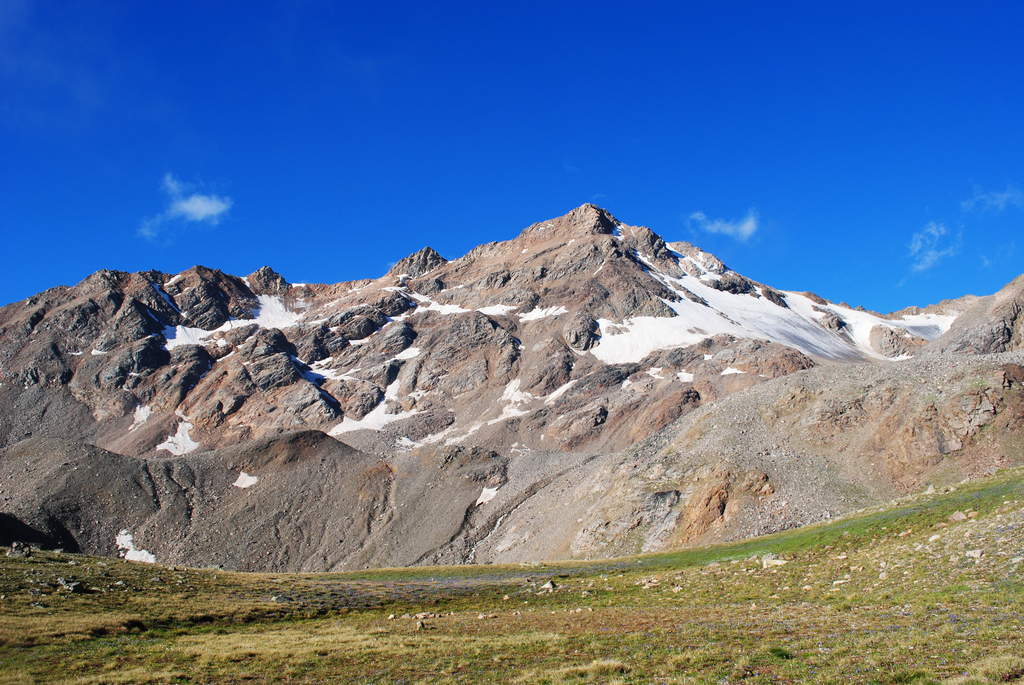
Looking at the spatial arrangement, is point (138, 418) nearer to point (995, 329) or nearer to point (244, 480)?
point (244, 480)

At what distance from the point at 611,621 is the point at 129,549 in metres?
105

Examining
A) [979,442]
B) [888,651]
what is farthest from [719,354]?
[888,651]

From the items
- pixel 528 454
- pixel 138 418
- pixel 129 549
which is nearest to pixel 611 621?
pixel 129 549

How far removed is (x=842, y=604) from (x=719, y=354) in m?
154

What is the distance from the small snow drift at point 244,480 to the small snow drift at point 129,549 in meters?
20.4

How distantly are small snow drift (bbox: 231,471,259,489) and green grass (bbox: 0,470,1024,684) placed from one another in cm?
7946

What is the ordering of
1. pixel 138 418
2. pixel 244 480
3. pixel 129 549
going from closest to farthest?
pixel 129 549
pixel 244 480
pixel 138 418

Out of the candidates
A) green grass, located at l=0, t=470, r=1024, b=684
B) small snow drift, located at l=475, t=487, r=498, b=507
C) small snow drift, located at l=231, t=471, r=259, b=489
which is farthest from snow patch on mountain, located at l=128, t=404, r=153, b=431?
green grass, located at l=0, t=470, r=1024, b=684

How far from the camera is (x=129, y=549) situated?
105188 mm

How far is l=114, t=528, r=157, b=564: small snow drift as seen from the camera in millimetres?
103250

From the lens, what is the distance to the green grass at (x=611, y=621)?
1712cm

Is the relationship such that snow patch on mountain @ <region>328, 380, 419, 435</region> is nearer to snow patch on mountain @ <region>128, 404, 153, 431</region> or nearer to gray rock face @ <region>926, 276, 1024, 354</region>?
snow patch on mountain @ <region>128, 404, 153, 431</region>

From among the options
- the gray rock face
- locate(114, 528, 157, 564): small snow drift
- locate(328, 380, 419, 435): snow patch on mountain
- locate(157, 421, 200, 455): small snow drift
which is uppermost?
the gray rock face

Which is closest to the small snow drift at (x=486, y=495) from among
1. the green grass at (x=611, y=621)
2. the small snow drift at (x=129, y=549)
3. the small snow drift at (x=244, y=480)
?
the small snow drift at (x=244, y=480)
